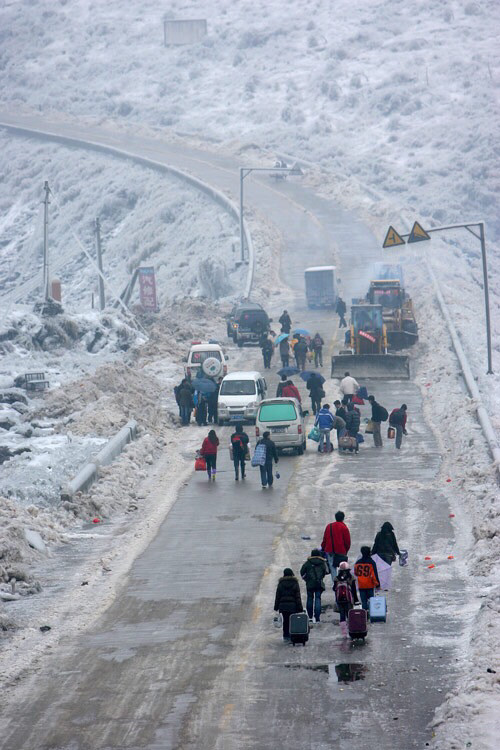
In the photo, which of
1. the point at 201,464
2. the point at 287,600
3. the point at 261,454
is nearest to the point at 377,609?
Answer: the point at 287,600

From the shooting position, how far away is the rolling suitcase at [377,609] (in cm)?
1644

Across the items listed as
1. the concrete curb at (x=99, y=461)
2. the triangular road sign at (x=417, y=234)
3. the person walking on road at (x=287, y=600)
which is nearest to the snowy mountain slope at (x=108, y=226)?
the triangular road sign at (x=417, y=234)

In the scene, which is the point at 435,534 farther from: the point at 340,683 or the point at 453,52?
the point at 453,52

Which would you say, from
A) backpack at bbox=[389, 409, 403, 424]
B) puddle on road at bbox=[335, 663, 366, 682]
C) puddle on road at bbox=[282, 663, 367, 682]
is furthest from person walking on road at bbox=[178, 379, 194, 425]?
puddle on road at bbox=[335, 663, 366, 682]

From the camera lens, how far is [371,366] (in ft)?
133

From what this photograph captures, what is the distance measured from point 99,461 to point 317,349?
15.5 metres

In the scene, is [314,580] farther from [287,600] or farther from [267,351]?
[267,351]

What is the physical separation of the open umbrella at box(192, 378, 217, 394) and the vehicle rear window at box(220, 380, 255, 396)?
30 cm

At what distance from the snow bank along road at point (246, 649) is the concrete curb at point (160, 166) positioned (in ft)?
123

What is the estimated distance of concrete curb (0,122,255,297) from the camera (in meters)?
69.8

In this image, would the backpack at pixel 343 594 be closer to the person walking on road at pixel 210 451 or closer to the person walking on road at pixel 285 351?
the person walking on road at pixel 210 451

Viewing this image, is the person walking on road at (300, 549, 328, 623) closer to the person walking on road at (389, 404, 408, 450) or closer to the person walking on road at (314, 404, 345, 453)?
the person walking on road at (314, 404, 345, 453)

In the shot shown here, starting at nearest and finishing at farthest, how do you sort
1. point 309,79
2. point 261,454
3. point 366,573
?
point 366,573 < point 261,454 < point 309,79

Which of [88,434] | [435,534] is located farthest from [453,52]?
[435,534]
